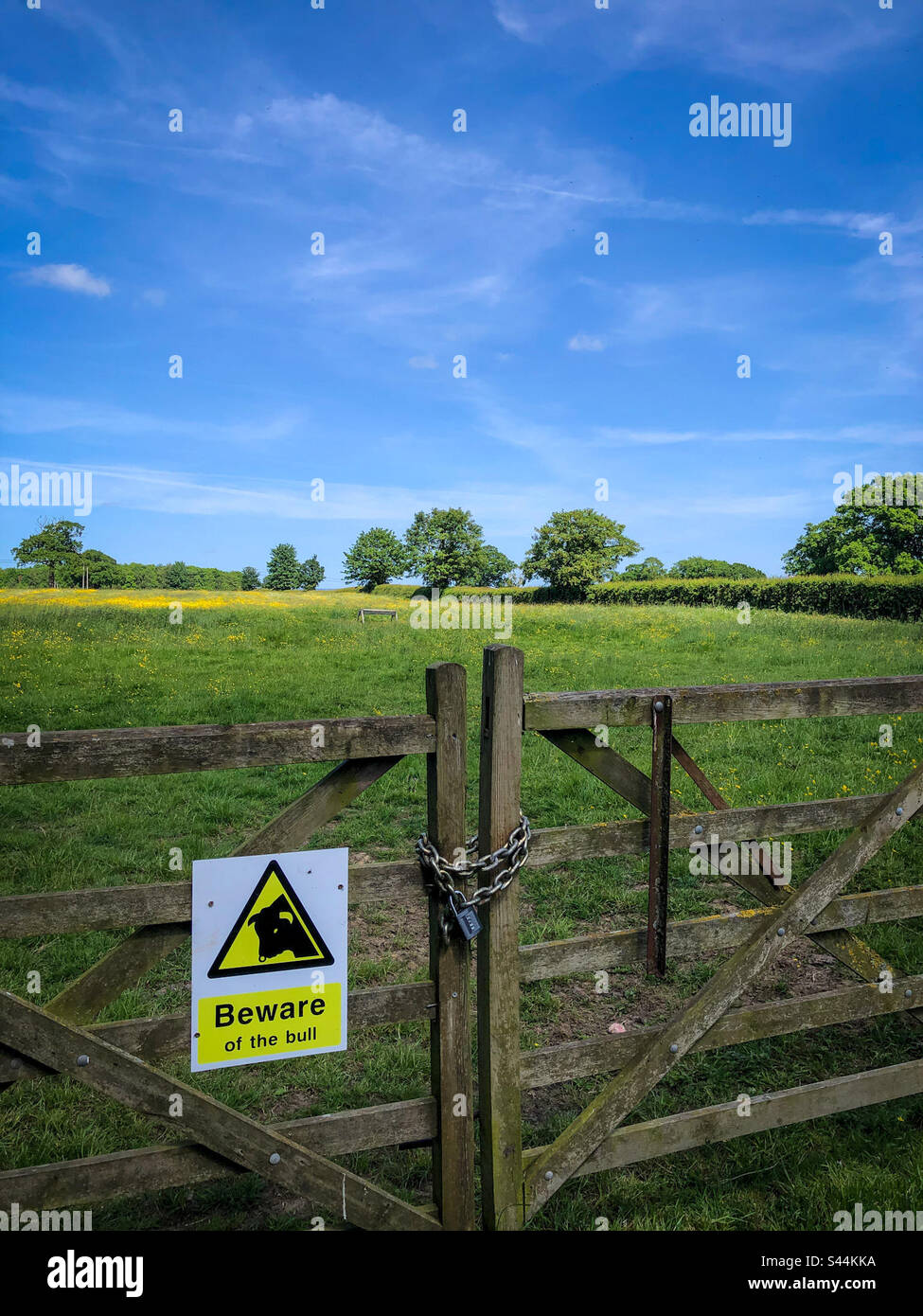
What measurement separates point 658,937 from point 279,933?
1.51 metres

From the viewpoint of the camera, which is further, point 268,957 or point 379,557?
point 379,557

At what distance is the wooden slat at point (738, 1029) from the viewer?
3.09 meters

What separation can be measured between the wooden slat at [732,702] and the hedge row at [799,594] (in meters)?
31.4

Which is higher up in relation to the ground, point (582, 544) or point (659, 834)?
point (582, 544)

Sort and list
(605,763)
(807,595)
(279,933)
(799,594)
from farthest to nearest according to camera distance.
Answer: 1. (799,594)
2. (807,595)
3. (605,763)
4. (279,933)

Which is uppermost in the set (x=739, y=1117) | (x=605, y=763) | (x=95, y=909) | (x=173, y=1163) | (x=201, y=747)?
(x=201, y=747)

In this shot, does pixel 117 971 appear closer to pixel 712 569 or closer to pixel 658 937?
pixel 658 937

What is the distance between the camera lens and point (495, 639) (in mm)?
22781

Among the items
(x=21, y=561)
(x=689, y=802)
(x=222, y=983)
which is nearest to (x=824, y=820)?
(x=222, y=983)

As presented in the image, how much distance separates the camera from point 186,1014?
9.07 feet

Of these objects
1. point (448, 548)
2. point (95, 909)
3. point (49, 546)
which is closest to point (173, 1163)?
point (95, 909)

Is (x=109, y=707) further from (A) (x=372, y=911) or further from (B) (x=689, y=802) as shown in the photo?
(B) (x=689, y=802)

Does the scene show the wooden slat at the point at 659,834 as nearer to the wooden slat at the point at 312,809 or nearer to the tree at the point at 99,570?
the wooden slat at the point at 312,809
